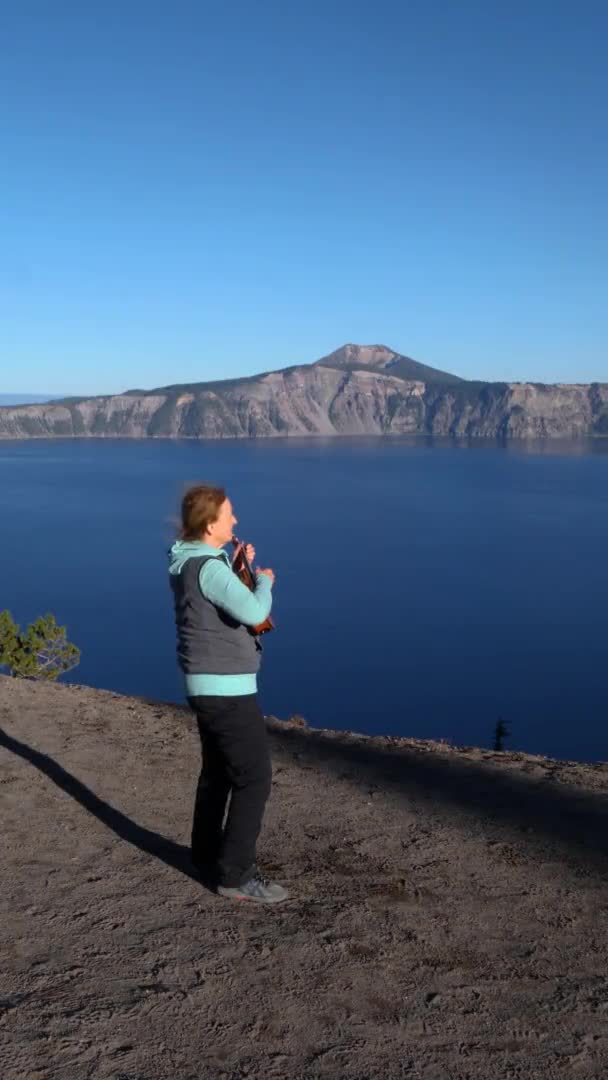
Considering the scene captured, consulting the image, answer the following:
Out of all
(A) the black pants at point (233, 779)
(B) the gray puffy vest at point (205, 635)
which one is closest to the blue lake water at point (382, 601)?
(B) the gray puffy vest at point (205, 635)

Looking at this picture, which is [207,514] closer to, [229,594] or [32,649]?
[229,594]

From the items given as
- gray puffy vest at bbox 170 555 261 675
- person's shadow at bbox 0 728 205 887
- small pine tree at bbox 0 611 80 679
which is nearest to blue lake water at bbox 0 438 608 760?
gray puffy vest at bbox 170 555 261 675

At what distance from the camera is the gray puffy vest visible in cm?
371

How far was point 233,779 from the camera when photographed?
12.8ft

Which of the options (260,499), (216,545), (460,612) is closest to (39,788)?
(216,545)

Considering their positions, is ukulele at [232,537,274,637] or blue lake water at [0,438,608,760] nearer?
ukulele at [232,537,274,637]

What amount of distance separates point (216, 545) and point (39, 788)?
2945 millimetres

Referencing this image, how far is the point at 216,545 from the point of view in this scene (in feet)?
12.4

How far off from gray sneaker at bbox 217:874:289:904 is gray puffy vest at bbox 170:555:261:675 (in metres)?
1.06

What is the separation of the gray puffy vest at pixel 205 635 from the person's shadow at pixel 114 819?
1242 mm

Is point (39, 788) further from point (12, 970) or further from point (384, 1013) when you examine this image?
point (384, 1013)

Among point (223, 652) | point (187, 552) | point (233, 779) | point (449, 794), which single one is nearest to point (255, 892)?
point (233, 779)

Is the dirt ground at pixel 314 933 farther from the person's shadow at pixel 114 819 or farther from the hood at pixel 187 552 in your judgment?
the hood at pixel 187 552

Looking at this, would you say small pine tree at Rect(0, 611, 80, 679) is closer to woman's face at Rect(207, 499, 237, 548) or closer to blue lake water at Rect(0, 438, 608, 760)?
blue lake water at Rect(0, 438, 608, 760)
